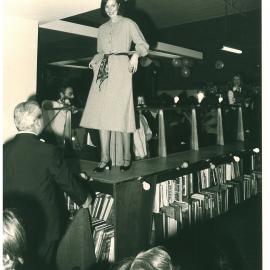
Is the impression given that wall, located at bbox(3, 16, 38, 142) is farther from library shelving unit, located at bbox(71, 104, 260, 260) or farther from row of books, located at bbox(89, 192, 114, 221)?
row of books, located at bbox(89, 192, 114, 221)

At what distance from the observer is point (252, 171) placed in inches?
200

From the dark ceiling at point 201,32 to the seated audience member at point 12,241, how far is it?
20.4 ft

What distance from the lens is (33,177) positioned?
7.45 feet

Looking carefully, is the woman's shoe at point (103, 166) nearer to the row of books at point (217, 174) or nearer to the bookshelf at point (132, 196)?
the bookshelf at point (132, 196)

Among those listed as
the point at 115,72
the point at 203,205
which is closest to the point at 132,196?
the point at 115,72

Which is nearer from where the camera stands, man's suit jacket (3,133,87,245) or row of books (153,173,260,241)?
man's suit jacket (3,133,87,245)

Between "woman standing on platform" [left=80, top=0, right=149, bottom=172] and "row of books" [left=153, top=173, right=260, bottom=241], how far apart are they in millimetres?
1042

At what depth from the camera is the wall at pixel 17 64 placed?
3486 millimetres

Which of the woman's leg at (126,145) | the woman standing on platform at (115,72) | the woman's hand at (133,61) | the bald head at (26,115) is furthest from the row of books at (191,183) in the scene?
the bald head at (26,115)

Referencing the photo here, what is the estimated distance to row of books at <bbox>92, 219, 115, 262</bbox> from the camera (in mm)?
2797

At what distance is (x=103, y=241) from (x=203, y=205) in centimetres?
150

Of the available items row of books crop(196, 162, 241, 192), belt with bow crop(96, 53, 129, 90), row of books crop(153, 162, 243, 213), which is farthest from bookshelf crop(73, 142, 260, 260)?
belt with bow crop(96, 53, 129, 90)

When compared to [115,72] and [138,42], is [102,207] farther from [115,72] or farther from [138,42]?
[138,42]

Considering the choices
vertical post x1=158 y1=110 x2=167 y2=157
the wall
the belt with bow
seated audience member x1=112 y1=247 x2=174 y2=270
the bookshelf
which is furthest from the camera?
vertical post x1=158 y1=110 x2=167 y2=157
